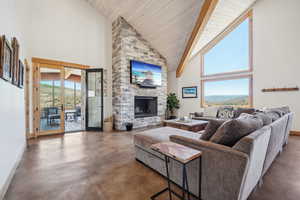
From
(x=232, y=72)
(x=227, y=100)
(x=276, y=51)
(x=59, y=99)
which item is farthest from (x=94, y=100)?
(x=276, y=51)

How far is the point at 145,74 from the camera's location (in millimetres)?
5629

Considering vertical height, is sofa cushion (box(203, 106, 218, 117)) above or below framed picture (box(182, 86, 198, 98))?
below

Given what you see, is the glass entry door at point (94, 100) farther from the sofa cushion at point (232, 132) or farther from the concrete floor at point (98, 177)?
the sofa cushion at point (232, 132)

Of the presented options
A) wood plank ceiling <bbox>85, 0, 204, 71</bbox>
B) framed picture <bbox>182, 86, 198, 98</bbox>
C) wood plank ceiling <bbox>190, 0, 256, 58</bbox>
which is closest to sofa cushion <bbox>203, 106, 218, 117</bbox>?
framed picture <bbox>182, 86, 198, 98</bbox>

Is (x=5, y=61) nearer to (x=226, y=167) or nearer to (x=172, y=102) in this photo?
(x=226, y=167)

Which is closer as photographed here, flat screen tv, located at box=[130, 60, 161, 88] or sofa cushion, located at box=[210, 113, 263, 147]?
sofa cushion, located at box=[210, 113, 263, 147]

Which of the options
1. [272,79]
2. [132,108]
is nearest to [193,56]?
[272,79]

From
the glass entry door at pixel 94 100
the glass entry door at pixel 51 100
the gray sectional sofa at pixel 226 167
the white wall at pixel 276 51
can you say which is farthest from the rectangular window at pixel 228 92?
the glass entry door at pixel 51 100

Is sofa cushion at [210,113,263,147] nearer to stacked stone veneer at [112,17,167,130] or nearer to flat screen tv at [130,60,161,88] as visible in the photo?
stacked stone veneer at [112,17,167,130]

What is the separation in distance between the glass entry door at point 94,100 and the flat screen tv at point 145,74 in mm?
1239

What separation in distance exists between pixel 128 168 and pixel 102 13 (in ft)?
18.7

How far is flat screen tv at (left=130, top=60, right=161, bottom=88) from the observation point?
5262 mm

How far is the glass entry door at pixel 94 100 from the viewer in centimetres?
513

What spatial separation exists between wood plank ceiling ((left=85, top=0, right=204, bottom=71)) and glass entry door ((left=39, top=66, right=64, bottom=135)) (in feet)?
9.50
